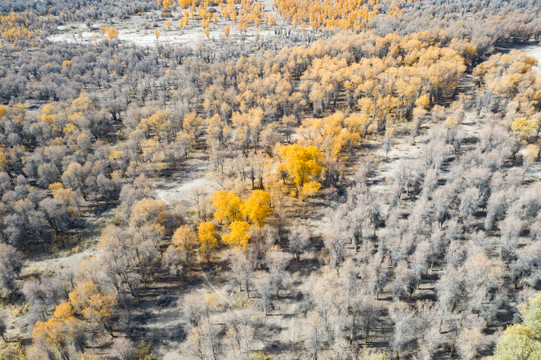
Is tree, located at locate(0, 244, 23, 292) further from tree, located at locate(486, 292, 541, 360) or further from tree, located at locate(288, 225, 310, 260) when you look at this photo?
tree, located at locate(486, 292, 541, 360)

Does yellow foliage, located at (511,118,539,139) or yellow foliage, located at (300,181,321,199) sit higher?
yellow foliage, located at (511,118,539,139)

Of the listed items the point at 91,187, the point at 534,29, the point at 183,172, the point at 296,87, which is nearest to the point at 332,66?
the point at 296,87

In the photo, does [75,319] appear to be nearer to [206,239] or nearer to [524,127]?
[206,239]

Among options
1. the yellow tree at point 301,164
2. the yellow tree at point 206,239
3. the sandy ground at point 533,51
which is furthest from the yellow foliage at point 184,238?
the sandy ground at point 533,51

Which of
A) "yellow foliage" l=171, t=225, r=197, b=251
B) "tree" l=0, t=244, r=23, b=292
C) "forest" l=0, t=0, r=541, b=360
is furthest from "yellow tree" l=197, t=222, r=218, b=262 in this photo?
"tree" l=0, t=244, r=23, b=292

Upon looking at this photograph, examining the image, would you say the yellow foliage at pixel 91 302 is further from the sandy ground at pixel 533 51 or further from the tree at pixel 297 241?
the sandy ground at pixel 533 51

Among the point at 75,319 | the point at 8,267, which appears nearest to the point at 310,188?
the point at 75,319
